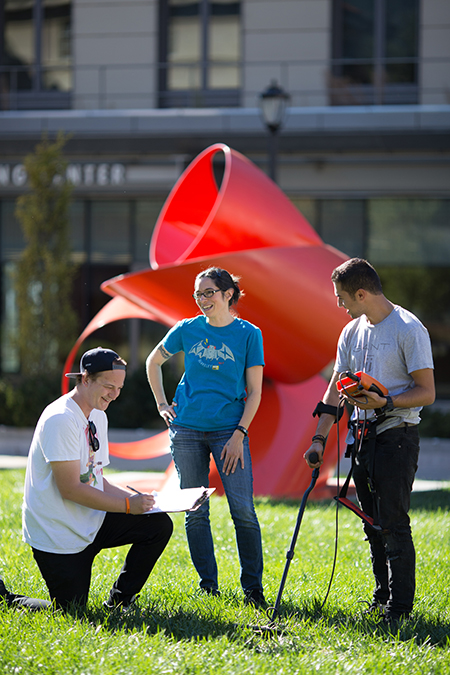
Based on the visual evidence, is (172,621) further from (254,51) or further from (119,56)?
(119,56)

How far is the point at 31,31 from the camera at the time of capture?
16.6 m

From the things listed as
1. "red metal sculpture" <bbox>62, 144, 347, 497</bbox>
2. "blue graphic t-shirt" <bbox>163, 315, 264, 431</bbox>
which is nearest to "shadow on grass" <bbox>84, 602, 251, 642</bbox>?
"blue graphic t-shirt" <bbox>163, 315, 264, 431</bbox>

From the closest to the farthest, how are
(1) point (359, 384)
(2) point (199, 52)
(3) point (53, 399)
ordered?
1. (1) point (359, 384)
2. (3) point (53, 399)
3. (2) point (199, 52)

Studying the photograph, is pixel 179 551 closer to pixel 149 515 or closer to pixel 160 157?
pixel 149 515

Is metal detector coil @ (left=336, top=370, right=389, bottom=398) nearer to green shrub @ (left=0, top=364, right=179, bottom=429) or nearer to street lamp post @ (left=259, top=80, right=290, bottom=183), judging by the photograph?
street lamp post @ (left=259, top=80, right=290, bottom=183)

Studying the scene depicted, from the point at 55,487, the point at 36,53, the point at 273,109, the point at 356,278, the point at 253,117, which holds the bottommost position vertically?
the point at 55,487

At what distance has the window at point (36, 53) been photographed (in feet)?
53.3

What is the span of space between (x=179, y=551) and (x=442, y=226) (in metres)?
11.5

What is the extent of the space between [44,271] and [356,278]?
10.3 meters

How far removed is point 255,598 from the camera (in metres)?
4.06

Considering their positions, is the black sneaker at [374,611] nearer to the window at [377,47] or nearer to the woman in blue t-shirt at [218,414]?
the woman in blue t-shirt at [218,414]

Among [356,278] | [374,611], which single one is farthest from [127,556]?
[356,278]

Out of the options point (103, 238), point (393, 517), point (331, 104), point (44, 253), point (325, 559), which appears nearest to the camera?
point (393, 517)

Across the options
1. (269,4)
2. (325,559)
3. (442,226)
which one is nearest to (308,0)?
(269,4)
